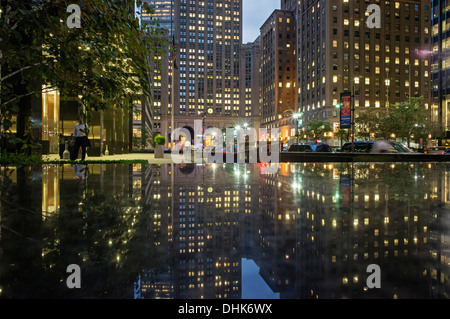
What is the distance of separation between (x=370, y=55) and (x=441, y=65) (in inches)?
728

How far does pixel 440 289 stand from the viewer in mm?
1496

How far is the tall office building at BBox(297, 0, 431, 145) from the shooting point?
86.4 m

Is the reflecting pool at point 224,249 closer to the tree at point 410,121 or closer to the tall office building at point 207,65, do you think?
the tree at point 410,121

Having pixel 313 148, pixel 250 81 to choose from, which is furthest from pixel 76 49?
pixel 250 81

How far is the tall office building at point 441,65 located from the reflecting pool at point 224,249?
88.6 m

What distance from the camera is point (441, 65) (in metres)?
77.4

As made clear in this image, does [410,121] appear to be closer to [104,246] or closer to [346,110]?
[346,110]

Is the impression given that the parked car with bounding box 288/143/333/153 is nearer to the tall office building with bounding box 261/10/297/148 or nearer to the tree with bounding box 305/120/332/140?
Result: the tree with bounding box 305/120/332/140

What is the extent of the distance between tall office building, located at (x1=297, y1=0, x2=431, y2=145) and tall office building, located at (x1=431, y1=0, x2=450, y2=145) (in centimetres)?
561

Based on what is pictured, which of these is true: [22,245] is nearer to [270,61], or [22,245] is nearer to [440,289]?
[440,289]

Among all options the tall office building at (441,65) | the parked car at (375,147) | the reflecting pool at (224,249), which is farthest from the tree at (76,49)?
the tall office building at (441,65)

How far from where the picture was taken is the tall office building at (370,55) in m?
86.4

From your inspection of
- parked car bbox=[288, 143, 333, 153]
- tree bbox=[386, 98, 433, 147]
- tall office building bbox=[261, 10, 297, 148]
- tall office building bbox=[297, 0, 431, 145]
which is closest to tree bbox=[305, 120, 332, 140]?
tall office building bbox=[297, 0, 431, 145]
